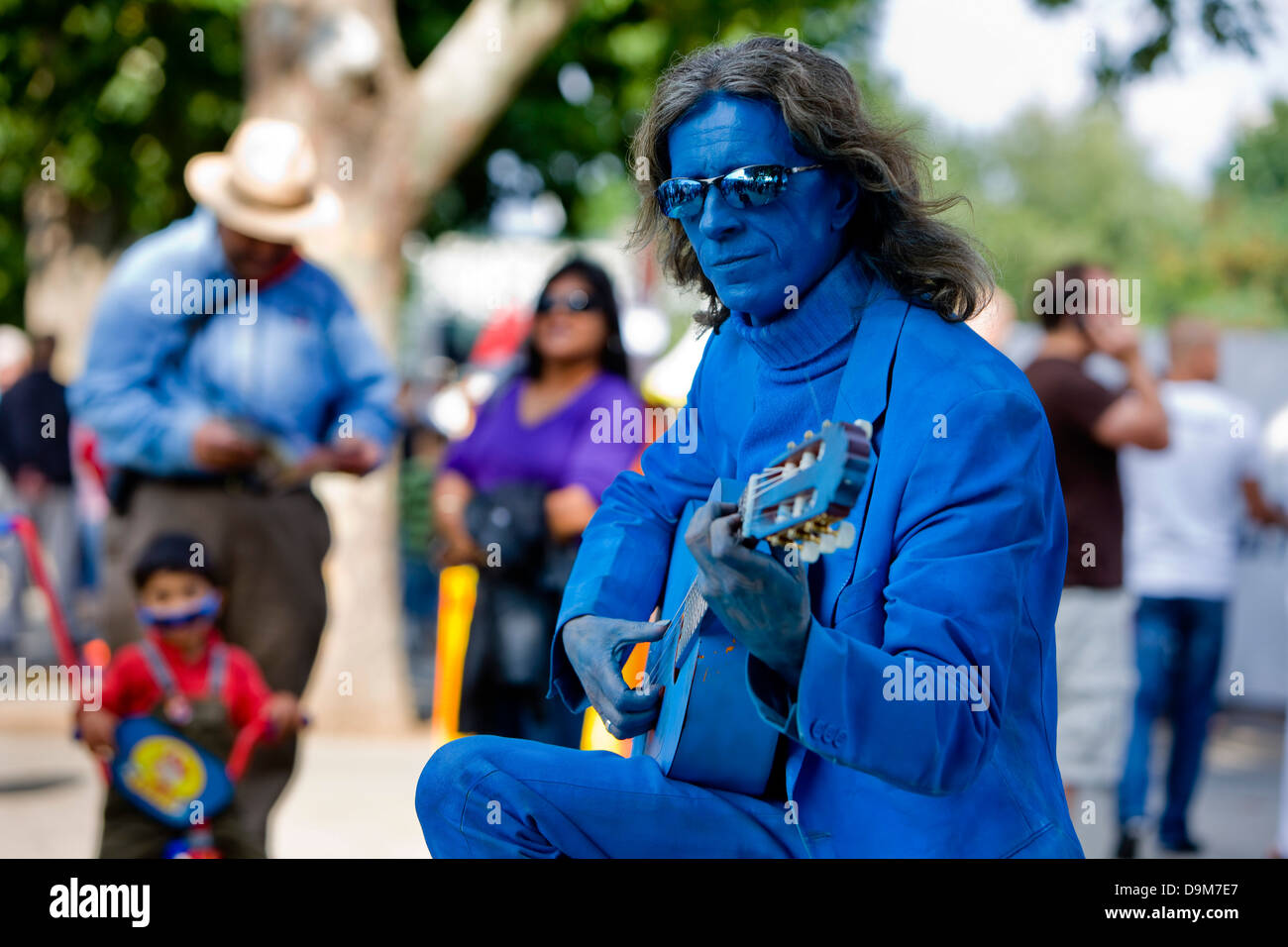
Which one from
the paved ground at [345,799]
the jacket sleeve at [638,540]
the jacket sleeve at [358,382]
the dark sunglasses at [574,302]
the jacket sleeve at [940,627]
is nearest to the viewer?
the jacket sleeve at [940,627]

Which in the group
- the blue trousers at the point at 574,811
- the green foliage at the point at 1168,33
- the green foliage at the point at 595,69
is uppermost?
the green foliage at the point at 595,69

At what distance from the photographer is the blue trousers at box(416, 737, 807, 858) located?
2.11 m

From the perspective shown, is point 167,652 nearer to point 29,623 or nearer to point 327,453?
point 327,453

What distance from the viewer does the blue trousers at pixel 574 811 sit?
2.11 m

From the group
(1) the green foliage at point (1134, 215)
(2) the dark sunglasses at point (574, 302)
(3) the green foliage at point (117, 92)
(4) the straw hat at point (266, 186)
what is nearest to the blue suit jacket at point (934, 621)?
(4) the straw hat at point (266, 186)

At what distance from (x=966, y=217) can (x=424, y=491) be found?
10.7 m

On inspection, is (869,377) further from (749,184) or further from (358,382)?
(358,382)

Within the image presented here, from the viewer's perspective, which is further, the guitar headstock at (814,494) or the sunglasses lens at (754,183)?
the sunglasses lens at (754,183)

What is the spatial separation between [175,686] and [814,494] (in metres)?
3.44

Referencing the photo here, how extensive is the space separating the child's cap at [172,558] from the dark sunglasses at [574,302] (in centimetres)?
142

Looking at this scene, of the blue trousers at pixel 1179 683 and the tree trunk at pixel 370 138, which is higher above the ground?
the tree trunk at pixel 370 138

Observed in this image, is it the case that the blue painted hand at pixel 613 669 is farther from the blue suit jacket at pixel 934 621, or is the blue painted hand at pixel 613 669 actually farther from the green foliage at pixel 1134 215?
the green foliage at pixel 1134 215

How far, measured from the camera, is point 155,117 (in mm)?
14711
